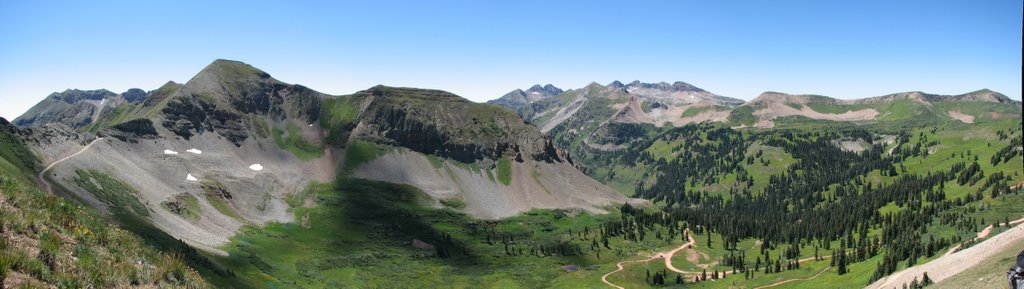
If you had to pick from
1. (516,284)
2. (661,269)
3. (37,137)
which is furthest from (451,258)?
(37,137)

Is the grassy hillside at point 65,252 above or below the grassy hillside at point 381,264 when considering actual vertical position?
above

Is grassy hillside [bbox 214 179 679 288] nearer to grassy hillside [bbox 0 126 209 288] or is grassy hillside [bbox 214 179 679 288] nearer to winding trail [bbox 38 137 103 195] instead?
winding trail [bbox 38 137 103 195]

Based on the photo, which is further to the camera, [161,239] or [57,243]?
[161,239]

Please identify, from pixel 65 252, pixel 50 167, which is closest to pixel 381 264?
pixel 50 167

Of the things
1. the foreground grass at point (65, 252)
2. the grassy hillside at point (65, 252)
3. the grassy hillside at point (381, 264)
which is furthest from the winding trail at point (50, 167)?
the grassy hillside at point (65, 252)

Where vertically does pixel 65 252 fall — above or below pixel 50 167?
below

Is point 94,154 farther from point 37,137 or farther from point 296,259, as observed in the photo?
point 296,259

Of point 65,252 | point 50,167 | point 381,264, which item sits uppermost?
point 50,167

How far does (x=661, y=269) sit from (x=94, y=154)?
582 ft

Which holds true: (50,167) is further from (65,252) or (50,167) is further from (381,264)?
(65,252)

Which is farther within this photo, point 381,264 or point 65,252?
point 381,264

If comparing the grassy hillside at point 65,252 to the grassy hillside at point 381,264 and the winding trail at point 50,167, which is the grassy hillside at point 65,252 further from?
the grassy hillside at point 381,264

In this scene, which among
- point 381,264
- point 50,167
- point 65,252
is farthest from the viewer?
point 381,264

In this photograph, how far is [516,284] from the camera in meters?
168
